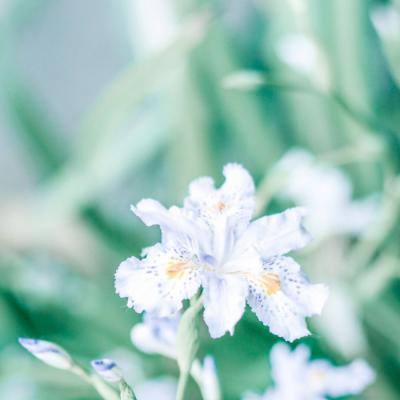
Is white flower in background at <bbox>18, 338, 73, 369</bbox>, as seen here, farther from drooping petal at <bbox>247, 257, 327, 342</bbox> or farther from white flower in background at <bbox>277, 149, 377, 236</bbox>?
white flower in background at <bbox>277, 149, 377, 236</bbox>

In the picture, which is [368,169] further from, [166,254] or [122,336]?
[166,254]

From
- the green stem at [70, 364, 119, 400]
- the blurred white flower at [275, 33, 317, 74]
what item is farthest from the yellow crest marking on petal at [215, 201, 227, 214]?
the blurred white flower at [275, 33, 317, 74]

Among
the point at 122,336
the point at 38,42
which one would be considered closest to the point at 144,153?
the point at 122,336

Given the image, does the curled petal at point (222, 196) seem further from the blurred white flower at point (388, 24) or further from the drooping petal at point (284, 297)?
the blurred white flower at point (388, 24)

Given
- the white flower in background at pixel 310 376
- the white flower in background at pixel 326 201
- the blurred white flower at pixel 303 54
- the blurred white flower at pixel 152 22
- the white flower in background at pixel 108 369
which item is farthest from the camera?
the blurred white flower at pixel 152 22

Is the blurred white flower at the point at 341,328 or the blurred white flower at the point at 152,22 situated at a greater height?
the blurred white flower at the point at 152,22

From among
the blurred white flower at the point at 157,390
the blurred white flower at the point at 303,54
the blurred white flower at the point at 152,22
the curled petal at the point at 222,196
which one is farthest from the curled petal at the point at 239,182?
the blurred white flower at the point at 152,22
